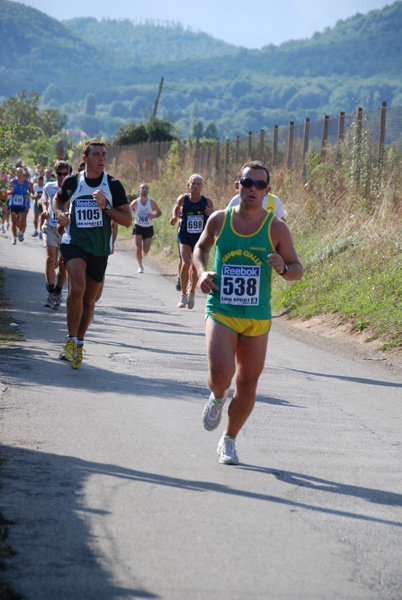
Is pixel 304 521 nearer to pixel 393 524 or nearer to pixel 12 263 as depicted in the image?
pixel 393 524

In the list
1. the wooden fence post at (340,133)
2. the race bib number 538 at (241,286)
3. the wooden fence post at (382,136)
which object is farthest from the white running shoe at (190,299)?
Result: the race bib number 538 at (241,286)

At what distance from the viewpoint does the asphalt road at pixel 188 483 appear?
12.2 feet

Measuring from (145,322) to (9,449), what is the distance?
23.7ft

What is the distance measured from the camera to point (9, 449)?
18.3ft

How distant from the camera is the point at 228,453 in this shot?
5648 millimetres

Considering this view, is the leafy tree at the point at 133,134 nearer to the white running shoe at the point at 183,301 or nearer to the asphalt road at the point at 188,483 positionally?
the white running shoe at the point at 183,301

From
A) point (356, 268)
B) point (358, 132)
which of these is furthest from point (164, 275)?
point (356, 268)

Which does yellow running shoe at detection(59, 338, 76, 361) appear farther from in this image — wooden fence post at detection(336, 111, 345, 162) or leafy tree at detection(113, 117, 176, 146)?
leafy tree at detection(113, 117, 176, 146)

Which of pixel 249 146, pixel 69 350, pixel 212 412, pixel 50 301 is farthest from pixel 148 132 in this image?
pixel 212 412

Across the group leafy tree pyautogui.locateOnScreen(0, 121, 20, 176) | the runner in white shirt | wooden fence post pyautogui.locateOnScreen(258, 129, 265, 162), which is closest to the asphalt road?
leafy tree pyautogui.locateOnScreen(0, 121, 20, 176)

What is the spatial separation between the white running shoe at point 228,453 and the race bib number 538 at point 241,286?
0.92 metres

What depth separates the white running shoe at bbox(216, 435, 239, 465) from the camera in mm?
5633

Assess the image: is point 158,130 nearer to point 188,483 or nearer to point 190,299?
point 190,299

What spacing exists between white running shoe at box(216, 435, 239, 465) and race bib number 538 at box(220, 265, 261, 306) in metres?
0.92
